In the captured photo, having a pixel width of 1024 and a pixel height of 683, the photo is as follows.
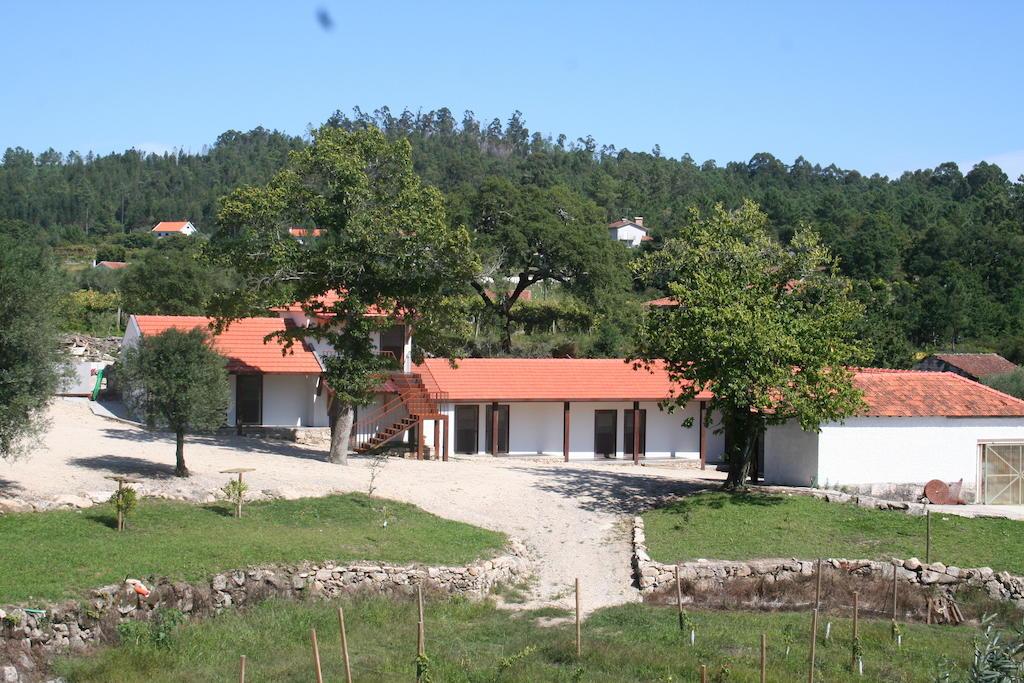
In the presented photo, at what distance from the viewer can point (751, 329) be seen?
1080 inches

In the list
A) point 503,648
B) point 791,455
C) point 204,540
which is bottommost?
point 503,648

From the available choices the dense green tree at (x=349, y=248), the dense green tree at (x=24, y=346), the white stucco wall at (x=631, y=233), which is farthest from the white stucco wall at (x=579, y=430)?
the white stucco wall at (x=631, y=233)

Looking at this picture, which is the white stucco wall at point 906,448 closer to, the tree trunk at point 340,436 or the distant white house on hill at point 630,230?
the tree trunk at point 340,436

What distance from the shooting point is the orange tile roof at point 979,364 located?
5100 centimetres

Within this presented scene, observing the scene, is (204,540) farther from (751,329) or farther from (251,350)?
(251,350)

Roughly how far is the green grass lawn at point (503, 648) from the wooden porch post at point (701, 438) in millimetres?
17864

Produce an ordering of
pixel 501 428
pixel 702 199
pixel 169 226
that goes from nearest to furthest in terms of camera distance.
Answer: pixel 501 428
pixel 702 199
pixel 169 226

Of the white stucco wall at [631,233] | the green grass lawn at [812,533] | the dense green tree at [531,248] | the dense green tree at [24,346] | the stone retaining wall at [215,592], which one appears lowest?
the stone retaining wall at [215,592]

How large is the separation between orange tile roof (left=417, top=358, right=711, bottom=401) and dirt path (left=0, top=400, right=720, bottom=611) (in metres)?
2.36

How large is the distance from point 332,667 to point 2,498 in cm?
956

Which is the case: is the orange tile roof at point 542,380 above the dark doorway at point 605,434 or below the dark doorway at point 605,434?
above

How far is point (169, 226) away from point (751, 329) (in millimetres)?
120416

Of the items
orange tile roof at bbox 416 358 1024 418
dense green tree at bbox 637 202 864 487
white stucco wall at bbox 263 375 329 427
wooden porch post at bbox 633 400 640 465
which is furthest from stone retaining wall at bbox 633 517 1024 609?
white stucco wall at bbox 263 375 329 427

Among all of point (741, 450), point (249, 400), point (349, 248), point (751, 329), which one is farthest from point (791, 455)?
point (249, 400)
